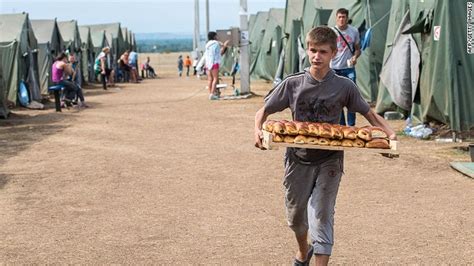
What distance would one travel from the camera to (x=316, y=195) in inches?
203

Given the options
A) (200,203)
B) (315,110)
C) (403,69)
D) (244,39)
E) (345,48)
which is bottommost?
(200,203)

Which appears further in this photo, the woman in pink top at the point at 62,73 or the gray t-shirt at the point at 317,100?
the woman in pink top at the point at 62,73

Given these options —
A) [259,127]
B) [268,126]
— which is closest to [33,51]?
[259,127]

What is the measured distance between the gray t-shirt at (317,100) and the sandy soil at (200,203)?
3.73 ft

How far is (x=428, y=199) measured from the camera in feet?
26.5

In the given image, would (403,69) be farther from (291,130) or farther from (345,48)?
(291,130)

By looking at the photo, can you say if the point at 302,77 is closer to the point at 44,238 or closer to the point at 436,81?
the point at 44,238

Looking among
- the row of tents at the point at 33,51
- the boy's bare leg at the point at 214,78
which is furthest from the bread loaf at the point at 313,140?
the boy's bare leg at the point at 214,78

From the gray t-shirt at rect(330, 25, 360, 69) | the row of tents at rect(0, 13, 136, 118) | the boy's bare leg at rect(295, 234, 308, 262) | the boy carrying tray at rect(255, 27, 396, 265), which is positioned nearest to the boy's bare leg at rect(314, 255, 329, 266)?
the boy carrying tray at rect(255, 27, 396, 265)

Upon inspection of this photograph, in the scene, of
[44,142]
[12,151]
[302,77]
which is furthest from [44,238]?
[44,142]

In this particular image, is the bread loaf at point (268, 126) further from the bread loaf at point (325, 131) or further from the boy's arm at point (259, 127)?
the bread loaf at point (325, 131)

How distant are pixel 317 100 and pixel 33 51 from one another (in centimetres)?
2009

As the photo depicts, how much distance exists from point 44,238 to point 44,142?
703 cm
